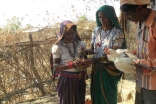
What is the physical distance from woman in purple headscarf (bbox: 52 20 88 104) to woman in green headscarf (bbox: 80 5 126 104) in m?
0.18

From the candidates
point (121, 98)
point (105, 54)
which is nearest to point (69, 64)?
point (105, 54)

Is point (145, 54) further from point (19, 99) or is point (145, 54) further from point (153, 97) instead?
point (19, 99)

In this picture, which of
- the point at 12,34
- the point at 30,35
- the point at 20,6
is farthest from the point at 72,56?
the point at 20,6

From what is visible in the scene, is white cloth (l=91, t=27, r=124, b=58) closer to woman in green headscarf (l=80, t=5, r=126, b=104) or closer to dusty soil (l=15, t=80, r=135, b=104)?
woman in green headscarf (l=80, t=5, r=126, b=104)

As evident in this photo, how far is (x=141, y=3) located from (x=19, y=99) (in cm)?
388

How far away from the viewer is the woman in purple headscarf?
254cm

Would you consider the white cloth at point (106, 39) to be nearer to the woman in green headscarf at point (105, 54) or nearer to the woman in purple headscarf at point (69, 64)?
the woman in green headscarf at point (105, 54)

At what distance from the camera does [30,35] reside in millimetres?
4688

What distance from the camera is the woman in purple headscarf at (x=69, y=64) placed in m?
2.54

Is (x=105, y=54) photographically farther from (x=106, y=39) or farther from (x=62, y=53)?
(x=62, y=53)

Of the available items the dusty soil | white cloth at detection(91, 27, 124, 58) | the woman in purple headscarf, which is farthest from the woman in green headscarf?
the dusty soil

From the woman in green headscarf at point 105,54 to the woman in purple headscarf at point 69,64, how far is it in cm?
18

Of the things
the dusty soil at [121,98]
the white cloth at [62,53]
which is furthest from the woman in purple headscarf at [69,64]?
the dusty soil at [121,98]

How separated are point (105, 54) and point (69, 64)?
480 millimetres
